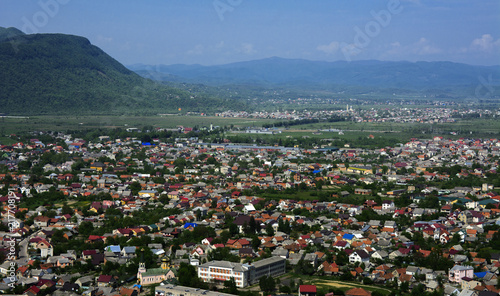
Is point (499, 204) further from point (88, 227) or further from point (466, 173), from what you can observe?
point (88, 227)

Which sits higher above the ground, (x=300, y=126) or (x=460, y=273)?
(x=300, y=126)

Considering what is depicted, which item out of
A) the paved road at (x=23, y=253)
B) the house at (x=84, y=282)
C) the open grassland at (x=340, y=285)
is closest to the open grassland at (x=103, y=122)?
the paved road at (x=23, y=253)

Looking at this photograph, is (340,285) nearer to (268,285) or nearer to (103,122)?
(268,285)

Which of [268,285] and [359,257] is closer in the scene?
[268,285]

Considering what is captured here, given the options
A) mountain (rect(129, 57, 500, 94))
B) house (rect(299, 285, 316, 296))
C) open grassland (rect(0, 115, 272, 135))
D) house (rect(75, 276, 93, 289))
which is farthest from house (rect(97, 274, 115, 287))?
mountain (rect(129, 57, 500, 94))

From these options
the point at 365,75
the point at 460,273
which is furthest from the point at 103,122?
the point at 365,75

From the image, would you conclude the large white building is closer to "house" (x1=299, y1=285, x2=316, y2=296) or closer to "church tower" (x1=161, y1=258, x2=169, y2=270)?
"church tower" (x1=161, y1=258, x2=169, y2=270)
